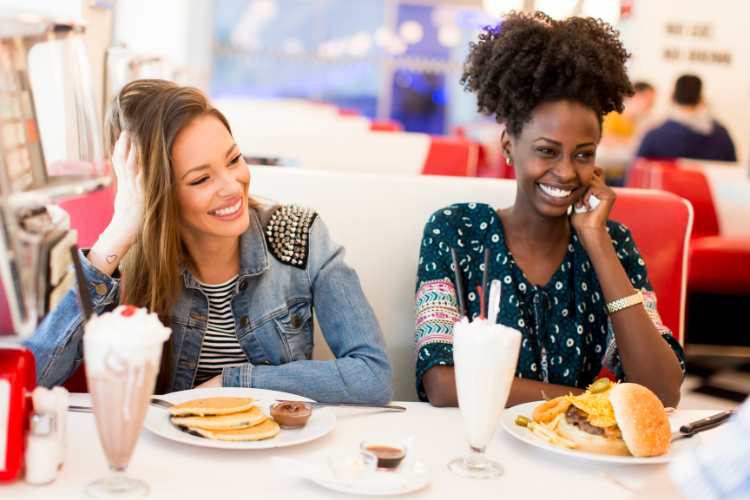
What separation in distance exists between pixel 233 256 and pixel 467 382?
2.54 feet

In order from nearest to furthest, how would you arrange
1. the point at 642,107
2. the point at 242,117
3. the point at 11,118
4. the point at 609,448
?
the point at 11,118
the point at 609,448
the point at 242,117
the point at 642,107

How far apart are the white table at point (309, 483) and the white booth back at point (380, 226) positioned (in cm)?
74

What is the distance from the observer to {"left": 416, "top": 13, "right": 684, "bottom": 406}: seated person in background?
195 cm

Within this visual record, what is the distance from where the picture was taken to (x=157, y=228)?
1.80 m

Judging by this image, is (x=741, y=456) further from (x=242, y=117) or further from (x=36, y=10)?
(x=242, y=117)

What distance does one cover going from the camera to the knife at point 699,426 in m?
1.50

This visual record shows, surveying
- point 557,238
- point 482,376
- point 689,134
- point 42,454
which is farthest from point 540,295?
point 689,134

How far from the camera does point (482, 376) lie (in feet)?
4.14

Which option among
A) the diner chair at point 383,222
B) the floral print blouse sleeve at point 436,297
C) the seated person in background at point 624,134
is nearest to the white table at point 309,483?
the floral print blouse sleeve at point 436,297

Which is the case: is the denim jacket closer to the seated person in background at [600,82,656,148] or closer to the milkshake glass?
the milkshake glass

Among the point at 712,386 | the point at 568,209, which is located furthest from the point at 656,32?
the point at 568,209

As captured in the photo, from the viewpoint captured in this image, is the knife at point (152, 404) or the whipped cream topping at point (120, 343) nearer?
the whipped cream topping at point (120, 343)

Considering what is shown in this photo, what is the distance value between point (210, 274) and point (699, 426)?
0.94 meters

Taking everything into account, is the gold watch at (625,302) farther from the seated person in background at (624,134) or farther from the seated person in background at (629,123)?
the seated person in background at (629,123)
